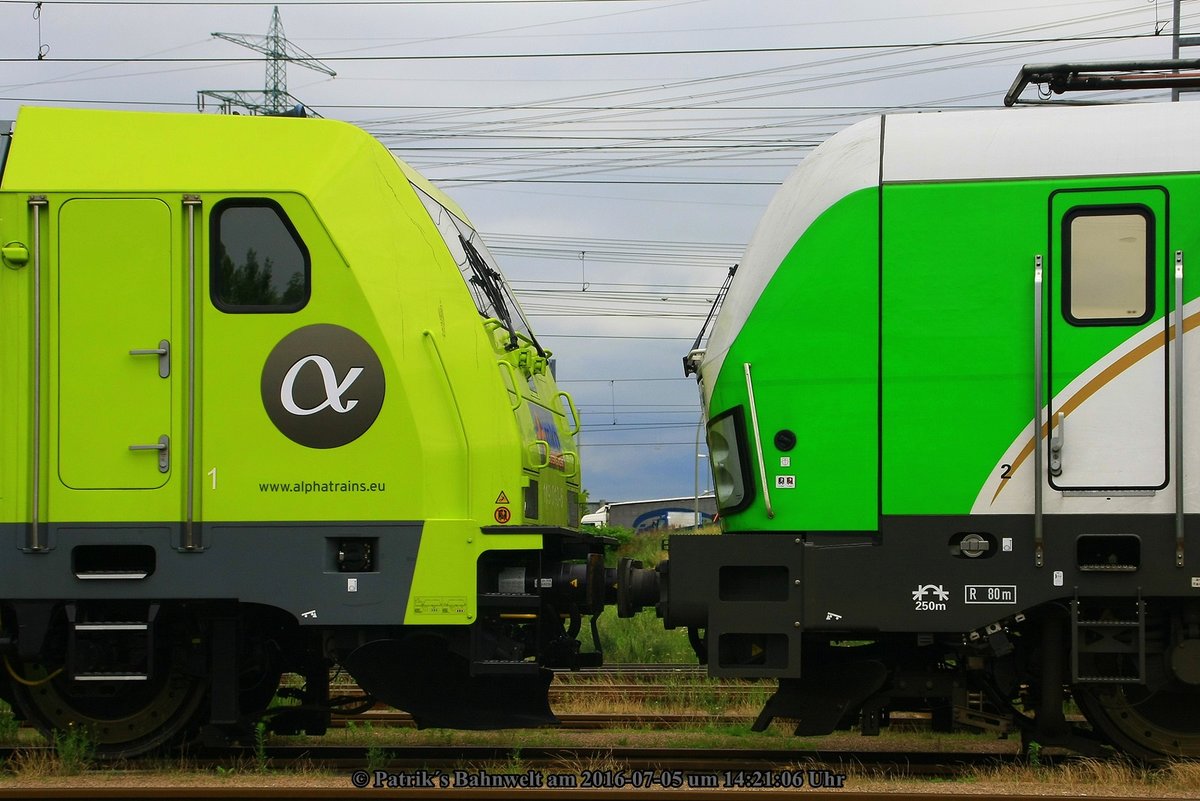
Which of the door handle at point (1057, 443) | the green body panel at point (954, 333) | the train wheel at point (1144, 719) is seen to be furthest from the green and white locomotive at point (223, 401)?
the train wheel at point (1144, 719)

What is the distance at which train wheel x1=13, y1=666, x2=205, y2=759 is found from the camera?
7160mm

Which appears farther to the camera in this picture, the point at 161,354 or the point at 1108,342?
the point at 161,354

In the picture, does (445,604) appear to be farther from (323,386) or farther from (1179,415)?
(1179,415)

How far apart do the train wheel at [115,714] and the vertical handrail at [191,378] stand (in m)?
1.19

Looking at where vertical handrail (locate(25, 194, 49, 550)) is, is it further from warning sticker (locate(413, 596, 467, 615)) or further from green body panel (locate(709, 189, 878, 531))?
green body panel (locate(709, 189, 878, 531))

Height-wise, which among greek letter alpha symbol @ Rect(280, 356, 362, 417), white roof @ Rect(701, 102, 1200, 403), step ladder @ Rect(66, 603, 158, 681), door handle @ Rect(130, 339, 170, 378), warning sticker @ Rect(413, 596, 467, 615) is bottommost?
step ladder @ Rect(66, 603, 158, 681)

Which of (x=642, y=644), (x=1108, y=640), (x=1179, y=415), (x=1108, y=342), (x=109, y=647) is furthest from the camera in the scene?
(x=642, y=644)

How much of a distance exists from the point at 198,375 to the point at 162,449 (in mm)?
475

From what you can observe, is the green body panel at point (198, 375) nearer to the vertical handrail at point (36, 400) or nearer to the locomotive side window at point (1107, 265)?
the vertical handrail at point (36, 400)

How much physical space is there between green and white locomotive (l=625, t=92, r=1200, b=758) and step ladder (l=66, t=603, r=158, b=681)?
3110 mm

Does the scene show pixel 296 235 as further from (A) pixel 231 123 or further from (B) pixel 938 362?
(B) pixel 938 362

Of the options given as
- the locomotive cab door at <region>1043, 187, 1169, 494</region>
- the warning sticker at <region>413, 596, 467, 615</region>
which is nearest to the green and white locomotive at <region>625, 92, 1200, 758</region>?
the locomotive cab door at <region>1043, 187, 1169, 494</region>

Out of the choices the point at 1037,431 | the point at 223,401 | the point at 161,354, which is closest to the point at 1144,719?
the point at 1037,431

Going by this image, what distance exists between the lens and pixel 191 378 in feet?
21.4
